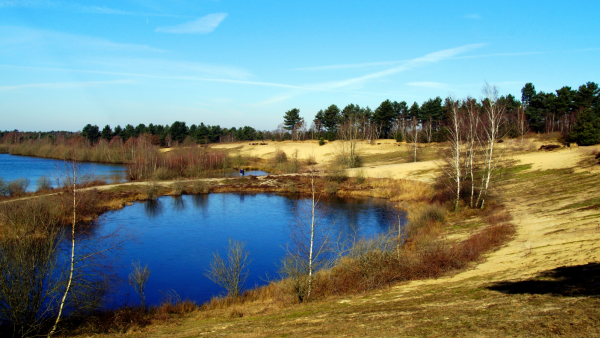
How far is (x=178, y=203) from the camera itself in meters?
41.7

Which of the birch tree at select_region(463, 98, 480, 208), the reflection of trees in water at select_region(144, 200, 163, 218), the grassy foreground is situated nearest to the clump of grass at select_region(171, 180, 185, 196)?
the reflection of trees in water at select_region(144, 200, 163, 218)

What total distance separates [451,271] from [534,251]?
3.59 metres

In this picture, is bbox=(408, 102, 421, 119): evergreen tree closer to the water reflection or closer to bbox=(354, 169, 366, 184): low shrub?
bbox=(354, 169, 366, 184): low shrub

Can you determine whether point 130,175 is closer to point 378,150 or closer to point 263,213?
point 263,213

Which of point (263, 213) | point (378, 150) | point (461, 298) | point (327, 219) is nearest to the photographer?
point (461, 298)

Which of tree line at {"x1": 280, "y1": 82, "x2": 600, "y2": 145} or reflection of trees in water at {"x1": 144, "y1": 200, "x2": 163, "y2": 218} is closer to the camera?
reflection of trees in water at {"x1": 144, "y1": 200, "x2": 163, "y2": 218}

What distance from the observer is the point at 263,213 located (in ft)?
118

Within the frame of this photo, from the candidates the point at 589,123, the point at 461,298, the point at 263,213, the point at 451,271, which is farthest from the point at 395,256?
the point at 589,123

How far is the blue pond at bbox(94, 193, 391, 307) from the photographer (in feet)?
62.5

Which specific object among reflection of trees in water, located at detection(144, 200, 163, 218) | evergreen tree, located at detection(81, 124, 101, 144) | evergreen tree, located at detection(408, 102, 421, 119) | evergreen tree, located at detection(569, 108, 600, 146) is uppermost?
evergreen tree, located at detection(408, 102, 421, 119)

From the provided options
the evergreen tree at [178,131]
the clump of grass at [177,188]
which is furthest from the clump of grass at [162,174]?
the evergreen tree at [178,131]

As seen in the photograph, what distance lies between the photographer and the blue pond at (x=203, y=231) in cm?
1905

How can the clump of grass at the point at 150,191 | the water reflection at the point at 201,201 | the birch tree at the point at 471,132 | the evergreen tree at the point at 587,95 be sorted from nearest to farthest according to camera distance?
the birch tree at the point at 471,132
the water reflection at the point at 201,201
the clump of grass at the point at 150,191
the evergreen tree at the point at 587,95

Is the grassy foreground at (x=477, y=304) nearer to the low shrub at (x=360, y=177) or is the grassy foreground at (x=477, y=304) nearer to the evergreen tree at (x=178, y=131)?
the low shrub at (x=360, y=177)
